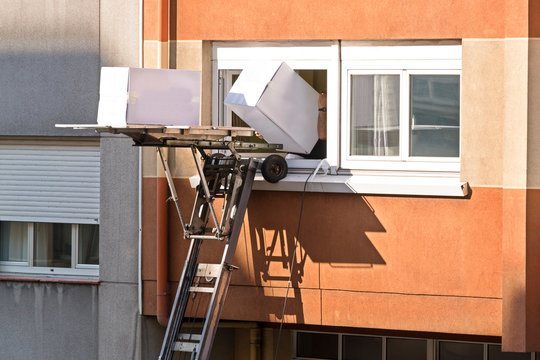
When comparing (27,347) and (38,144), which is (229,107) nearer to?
(38,144)

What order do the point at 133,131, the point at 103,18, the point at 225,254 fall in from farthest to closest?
the point at 103,18 → the point at 225,254 → the point at 133,131

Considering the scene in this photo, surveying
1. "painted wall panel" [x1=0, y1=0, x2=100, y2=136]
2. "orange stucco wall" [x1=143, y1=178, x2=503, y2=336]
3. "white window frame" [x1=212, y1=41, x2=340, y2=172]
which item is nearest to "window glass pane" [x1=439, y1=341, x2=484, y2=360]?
"orange stucco wall" [x1=143, y1=178, x2=503, y2=336]

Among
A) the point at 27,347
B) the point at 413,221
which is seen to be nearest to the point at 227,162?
the point at 413,221

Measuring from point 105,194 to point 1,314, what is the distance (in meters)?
1.74

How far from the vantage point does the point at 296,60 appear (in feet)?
31.3

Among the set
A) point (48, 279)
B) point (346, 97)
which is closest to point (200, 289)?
point (48, 279)

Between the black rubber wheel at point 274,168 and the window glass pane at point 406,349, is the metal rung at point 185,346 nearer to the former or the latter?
the black rubber wheel at point 274,168

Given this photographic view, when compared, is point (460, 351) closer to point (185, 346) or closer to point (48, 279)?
point (185, 346)

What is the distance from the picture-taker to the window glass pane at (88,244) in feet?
34.0

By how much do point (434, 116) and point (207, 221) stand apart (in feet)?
7.47

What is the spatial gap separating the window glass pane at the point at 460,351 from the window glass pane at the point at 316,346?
125 cm

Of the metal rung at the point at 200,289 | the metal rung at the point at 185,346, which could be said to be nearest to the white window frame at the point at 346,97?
the metal rung at the point at 200,289

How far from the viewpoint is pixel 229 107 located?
366 inches

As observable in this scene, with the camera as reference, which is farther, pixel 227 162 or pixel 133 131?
pixel 227 162
